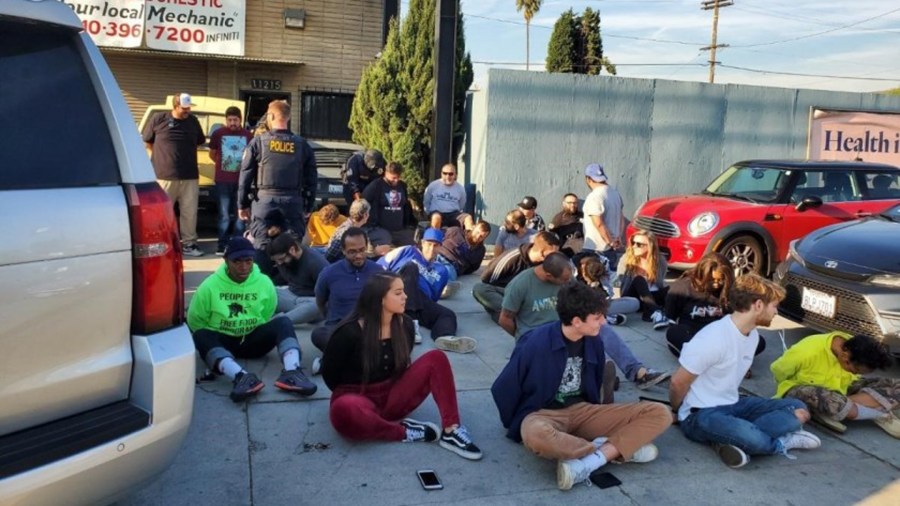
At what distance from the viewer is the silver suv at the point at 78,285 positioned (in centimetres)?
224

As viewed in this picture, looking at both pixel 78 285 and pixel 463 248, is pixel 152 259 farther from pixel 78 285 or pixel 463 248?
pixel 463 248

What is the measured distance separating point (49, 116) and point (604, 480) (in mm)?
3030

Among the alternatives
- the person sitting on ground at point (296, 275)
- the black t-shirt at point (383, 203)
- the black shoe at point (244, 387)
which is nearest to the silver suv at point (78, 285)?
the black shoe at point (244, 387)

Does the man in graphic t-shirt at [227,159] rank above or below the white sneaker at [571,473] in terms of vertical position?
above

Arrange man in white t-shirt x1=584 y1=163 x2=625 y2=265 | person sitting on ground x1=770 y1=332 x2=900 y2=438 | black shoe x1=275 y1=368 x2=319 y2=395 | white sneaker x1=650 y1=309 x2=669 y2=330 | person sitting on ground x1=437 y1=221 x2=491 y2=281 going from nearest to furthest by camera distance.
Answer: person sitting on ground x1=770 y1=332 x2=900 y2=438 → black shoe x1=275 y1=368 x2=319 y2=395 → white sneaker x1=650 y1=309 x2=669 y2=330 → person sitting on ground x1=437 y1=221 x2=491 y2=281 → man in white t-shirt x1=584 y1=163 x2=625 y2=265

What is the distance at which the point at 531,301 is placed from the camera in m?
5.32

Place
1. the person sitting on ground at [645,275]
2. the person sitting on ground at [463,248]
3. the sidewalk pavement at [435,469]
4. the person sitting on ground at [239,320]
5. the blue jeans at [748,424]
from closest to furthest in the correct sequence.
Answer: the sidewalk pavement at [435,469] < the blue jeans at [748,424] < the person sitting on ground at [239,320] < the person sitting on ground at [645,275] < the person sitting on ground at [463,248]

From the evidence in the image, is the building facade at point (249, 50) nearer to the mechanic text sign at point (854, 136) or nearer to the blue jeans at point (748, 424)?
the mechanic text sign at point (854, 136)

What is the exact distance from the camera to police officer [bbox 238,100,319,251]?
7578 mm

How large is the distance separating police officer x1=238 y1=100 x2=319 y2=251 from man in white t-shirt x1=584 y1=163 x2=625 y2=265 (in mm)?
3330

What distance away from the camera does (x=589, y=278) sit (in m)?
6.67

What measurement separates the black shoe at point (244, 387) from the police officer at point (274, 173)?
287cm

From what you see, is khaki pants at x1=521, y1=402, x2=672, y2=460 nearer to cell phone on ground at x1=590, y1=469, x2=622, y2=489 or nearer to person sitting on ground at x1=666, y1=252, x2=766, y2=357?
cell phone on ground at x1=590, y1=469, x2=622, y2=489

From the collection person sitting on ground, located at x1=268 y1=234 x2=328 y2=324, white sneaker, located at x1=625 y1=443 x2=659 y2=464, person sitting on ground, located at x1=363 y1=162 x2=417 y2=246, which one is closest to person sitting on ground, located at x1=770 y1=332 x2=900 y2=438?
white sneaker, located at x1=625 y1=443 x2=659 y2=464
